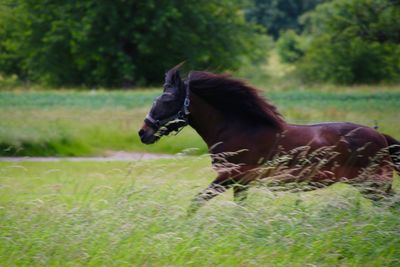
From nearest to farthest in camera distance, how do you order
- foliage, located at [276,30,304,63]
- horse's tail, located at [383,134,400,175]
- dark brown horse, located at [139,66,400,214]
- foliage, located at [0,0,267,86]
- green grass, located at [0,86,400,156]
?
dark brown horse, located at [139,66,400,214] < horse's tail, located at [383,134,400,175] < green grass, located at [0,86,400,156] < foliage, located at [0,0,267,86] < foliage, located at [276,30,304,63]

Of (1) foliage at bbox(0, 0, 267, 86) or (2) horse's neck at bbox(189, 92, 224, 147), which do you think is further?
(1) foliage at bbox(0, 0, 267, 86)

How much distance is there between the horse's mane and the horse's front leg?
1.07 metres

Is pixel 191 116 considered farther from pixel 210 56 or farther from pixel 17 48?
pixel 17 48

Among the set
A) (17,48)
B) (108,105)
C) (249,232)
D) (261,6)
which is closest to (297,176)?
(249,232)

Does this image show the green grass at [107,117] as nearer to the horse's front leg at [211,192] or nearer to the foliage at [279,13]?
the horse's front leg at [211,192]

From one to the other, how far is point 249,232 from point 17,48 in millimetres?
41814

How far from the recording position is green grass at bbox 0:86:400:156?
19078 mm

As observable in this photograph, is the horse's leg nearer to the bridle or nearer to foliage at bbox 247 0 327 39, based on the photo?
the bridle

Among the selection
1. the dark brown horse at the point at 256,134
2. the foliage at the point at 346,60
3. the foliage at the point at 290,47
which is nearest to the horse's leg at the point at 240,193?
the dark brown horse at the point at 256,134

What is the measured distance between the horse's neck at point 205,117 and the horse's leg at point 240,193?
3.16 feet

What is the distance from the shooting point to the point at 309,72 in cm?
5062

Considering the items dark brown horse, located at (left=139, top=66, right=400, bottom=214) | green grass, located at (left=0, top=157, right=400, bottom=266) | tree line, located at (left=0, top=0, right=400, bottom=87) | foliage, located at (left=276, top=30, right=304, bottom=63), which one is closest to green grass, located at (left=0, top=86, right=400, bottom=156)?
dark brown horse, located at (left=139, top=66, right=400, bottom=214)

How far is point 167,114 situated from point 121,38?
35.5 metres

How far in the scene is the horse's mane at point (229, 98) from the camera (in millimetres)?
9305
